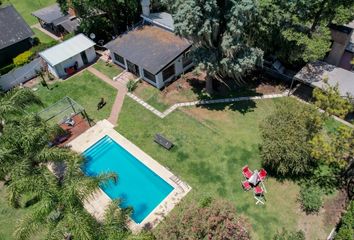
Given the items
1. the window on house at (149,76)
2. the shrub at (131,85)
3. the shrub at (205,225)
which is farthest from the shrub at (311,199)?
the shrub at (131,85)

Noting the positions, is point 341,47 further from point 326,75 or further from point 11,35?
point 11,35

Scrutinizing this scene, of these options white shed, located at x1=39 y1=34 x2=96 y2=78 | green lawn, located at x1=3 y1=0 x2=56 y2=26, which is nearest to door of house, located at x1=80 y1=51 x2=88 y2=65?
white shed, located at x1=39 y1=34 x2=96 y2=78

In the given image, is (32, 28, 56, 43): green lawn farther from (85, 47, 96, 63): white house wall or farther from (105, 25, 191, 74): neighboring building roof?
(105, 25, 191, 74): neighboring building roof

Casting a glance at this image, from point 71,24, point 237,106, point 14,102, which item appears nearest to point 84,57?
point 71,24

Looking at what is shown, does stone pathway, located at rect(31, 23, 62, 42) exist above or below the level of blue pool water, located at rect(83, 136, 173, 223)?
above

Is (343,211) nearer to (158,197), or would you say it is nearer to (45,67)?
(158,197)

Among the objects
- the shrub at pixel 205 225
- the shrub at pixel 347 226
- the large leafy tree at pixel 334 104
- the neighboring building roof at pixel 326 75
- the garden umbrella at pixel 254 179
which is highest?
the large leafy tree at pixel 334 104

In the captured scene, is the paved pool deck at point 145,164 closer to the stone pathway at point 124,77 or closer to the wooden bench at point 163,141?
the wooden bench at point 163,141
